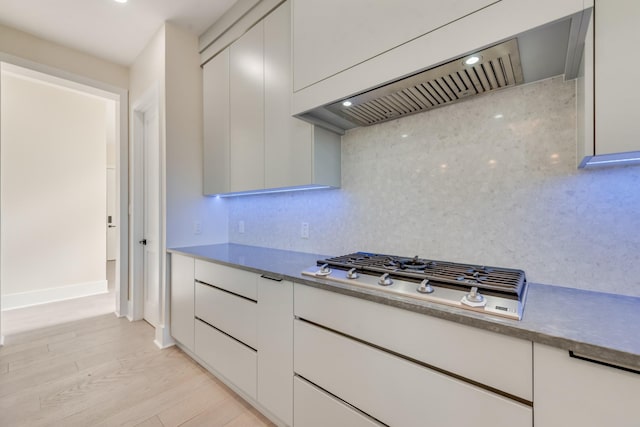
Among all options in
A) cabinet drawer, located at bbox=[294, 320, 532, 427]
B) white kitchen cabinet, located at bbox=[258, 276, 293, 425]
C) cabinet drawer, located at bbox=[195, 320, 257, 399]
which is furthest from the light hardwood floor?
cabinet drawer, located at bbox=[294, 320, 532, 427]

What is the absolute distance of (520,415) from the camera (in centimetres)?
76

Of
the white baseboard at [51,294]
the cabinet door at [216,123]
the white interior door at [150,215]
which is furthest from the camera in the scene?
the white baseboard at [51,294]

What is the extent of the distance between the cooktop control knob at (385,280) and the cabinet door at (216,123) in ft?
5.48

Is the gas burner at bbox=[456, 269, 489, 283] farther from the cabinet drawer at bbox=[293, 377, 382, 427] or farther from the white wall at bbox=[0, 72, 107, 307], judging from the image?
the white wall at bbox=[0, 72, 107, 307]

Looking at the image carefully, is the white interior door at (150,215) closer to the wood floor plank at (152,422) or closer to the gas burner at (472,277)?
the wood floor plank at (152,422)

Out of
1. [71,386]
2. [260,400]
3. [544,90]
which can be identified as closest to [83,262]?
[71,386]

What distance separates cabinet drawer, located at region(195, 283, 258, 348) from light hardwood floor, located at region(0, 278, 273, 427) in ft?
1.47

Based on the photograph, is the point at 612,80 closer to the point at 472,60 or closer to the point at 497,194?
the point at 472,60

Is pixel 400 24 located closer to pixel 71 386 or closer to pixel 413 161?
pixel 413 161

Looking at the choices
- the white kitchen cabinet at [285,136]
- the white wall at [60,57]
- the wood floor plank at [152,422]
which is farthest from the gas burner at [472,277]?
the white wall at [60,57]

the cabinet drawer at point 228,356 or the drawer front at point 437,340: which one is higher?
the drawer front at point 437,340

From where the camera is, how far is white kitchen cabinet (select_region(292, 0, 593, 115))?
90cm

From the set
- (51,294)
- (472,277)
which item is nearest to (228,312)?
(472,277)

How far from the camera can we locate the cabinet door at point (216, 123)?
2.35 metres
